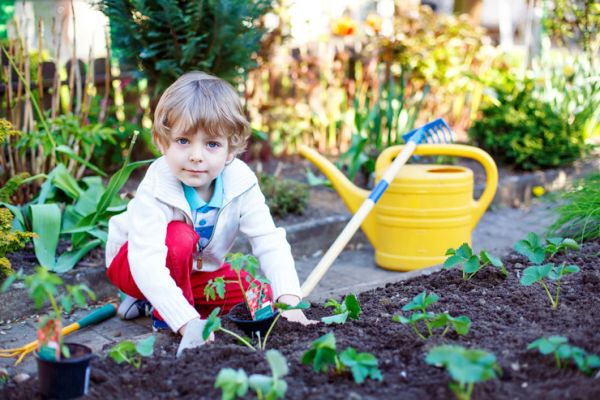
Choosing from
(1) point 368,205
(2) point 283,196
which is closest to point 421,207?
(1) point 368,205

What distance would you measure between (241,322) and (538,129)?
3.53 metres

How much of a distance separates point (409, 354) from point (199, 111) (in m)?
0.93

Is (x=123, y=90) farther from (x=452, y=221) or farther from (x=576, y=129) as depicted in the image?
(x=576, y=129)

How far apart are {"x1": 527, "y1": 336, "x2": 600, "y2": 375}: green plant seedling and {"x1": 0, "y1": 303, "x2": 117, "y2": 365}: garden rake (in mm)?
1345

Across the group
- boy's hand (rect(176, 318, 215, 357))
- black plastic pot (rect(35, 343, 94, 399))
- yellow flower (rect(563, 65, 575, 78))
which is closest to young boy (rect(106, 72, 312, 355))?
boy's hand (rect(176, 318, 215, 357))

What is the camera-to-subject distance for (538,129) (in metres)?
4.99

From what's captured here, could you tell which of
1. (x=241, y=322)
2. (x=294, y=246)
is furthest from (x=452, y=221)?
(x=241, y=322)

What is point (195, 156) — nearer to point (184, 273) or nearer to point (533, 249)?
point (184, 273)

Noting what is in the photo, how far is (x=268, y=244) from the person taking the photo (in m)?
2.42

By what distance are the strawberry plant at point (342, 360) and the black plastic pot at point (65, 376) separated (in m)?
0.51

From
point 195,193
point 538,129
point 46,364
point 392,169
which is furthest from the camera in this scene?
point 538,129

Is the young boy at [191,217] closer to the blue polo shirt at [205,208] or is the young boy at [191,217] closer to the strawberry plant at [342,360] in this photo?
the blue polo shirt at [205,208]

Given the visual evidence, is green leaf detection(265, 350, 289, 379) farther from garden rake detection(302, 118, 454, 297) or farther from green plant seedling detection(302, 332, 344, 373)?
garden rake detection(302, 118, 454, 297)

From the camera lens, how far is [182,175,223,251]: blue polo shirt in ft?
7.80
